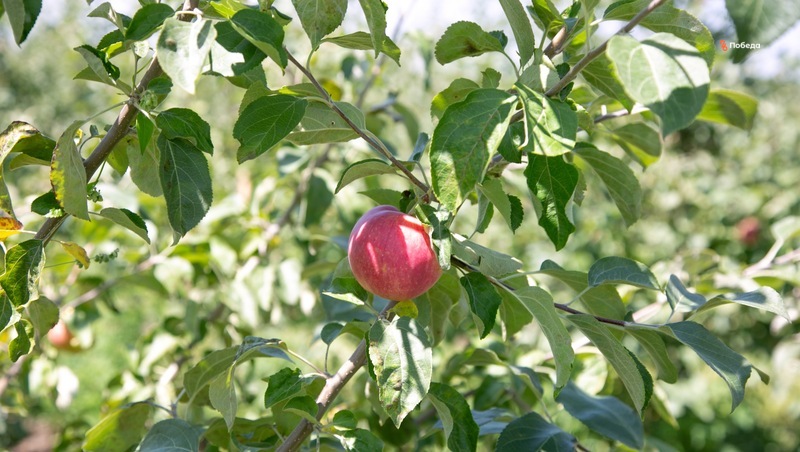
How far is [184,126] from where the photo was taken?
2.47 ft

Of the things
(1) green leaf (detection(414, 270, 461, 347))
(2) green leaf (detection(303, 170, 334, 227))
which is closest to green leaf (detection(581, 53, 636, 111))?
(1) green leaf (detection(414, 270, 461, 347))

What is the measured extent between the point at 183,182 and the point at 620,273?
51 cm

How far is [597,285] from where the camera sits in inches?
34.7

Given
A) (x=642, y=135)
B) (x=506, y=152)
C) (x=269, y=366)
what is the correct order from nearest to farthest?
(x=506, y=152) → (x=642, y=135) → (x=269, y=366)

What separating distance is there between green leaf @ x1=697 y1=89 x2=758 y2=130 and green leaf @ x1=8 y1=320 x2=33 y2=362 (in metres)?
0.91

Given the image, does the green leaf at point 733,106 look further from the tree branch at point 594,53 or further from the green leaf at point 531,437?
the green leaf at point 531,437

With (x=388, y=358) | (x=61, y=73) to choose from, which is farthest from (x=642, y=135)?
(x=61, y=73)

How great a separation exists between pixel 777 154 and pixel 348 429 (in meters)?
3.29

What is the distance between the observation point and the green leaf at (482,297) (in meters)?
0.79

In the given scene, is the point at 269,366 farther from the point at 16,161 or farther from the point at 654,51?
the point at 654,51

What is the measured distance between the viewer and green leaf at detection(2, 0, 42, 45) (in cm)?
62

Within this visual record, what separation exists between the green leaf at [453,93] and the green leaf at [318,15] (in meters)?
0.19

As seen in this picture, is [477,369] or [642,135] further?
[477,369]

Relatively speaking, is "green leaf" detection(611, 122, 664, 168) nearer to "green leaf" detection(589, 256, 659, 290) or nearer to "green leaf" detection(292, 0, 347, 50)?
"green leaf" detection(589, 256, 659, 290)
